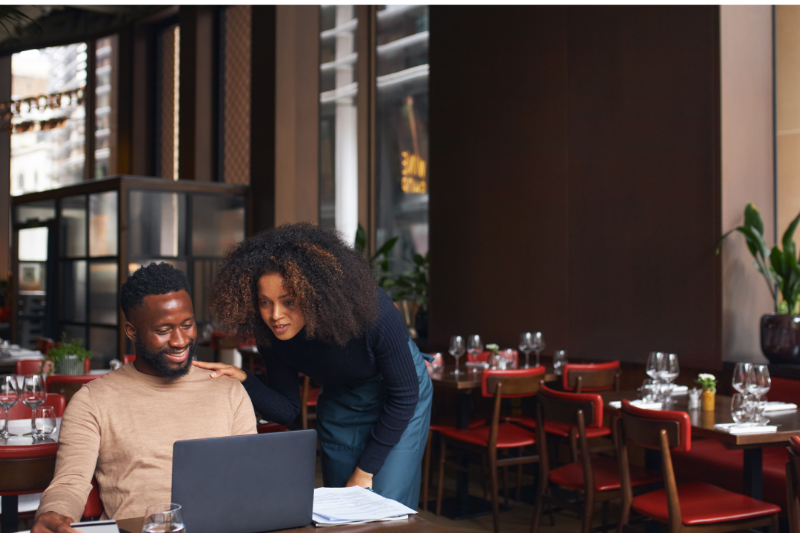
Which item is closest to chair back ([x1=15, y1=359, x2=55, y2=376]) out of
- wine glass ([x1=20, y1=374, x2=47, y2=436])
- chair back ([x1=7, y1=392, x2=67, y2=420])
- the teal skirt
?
chair back ([x1=7, y1=392, x2=67, y2=420])

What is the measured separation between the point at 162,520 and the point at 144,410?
585 mm

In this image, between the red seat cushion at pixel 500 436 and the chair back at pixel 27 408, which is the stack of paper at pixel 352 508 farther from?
the red seat cushion at pixel 500 436

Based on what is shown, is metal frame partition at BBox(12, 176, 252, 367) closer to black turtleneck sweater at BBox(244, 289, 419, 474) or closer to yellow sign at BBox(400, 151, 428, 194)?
yellow sign at BBox(400, 151, 428, 194)

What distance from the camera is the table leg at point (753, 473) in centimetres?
285

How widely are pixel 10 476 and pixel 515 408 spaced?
3.81 metres

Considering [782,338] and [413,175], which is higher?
[413,175]

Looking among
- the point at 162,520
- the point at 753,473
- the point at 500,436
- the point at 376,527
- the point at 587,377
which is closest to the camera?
the point at 162,520

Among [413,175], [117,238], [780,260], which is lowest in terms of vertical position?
[780,260]

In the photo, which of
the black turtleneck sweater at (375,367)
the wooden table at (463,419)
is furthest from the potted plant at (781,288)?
the black turtleneck sweater at (375,367)

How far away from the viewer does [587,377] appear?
422cm

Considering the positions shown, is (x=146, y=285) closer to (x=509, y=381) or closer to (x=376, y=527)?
(x=376, y=527)

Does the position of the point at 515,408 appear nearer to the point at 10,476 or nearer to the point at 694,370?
the point at 694,370

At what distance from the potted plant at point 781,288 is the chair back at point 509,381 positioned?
1202 millimetres

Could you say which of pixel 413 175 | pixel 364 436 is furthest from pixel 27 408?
pixel 413 175
